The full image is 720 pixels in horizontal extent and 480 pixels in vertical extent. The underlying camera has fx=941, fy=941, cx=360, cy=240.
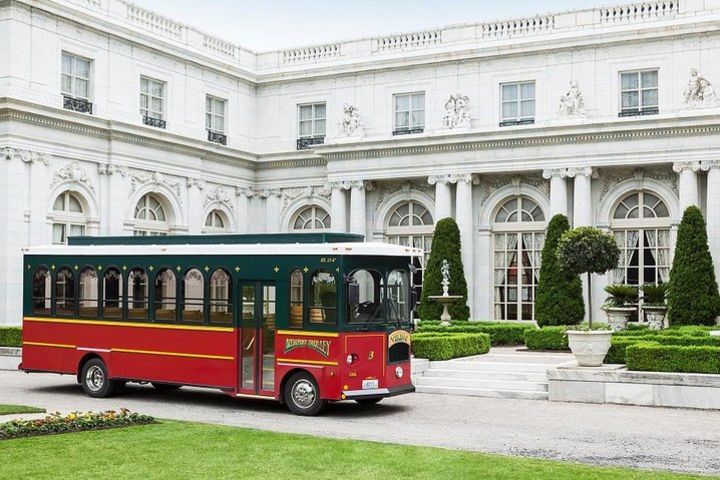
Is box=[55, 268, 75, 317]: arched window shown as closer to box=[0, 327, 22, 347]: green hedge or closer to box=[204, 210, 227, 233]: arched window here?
box=[0, 327, 22, 347]: green hedge

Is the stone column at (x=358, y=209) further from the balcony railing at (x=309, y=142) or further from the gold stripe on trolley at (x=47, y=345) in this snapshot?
the gold stripe on trolley at (x=47, y=345)

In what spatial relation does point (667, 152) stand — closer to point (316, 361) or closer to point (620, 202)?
point (620, 202)

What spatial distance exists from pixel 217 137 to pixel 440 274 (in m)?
10.9

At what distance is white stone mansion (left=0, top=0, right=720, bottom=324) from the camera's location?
30297 millimetres

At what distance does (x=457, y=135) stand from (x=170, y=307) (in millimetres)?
18140

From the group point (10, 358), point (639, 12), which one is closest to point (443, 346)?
point (10, 358)

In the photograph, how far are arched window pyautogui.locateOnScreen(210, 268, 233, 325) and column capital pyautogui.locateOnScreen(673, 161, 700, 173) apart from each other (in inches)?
744

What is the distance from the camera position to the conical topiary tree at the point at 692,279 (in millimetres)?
28594

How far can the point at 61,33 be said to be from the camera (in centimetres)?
3047

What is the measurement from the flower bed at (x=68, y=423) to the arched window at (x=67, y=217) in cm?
1724

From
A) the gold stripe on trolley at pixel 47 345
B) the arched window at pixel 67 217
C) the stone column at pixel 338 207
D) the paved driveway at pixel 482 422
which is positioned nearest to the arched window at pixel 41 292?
the gold stripe on trolley at pixel 47 345

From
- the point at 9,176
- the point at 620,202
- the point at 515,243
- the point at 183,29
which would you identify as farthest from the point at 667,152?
the point at 9,176

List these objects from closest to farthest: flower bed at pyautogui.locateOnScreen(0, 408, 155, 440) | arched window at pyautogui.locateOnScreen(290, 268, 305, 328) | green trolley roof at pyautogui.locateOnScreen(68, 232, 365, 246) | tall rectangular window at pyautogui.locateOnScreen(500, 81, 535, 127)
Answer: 1. flower bed at pyautogui.locateOnScreen(0, 408, 155, 440)
2. arched window at pyautogui.locateOnScreen(290, 268, 305, 328)
3. green trolley roof at pyautogui.locateOnScreen(68, 232, 365, 246)
4. tall rectangular window at pyautogui.locateOnScreen(500, 81, 535, 127)

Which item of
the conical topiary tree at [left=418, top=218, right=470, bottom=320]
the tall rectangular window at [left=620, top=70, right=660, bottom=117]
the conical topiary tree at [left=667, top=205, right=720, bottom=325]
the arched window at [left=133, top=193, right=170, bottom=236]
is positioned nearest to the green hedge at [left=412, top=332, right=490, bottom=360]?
the conical topiary tree at [left=667, top=205, right=720, bottom=325]
